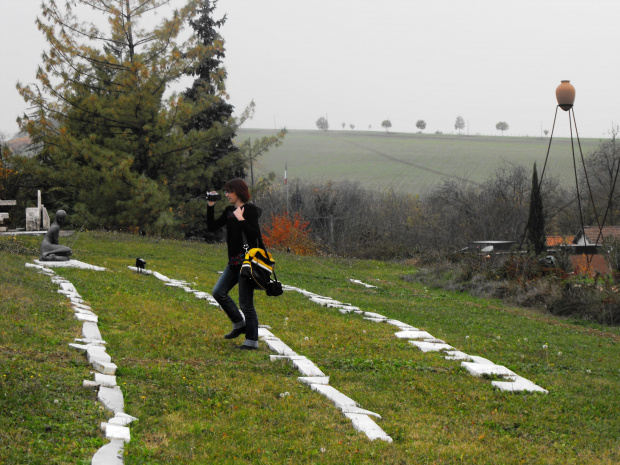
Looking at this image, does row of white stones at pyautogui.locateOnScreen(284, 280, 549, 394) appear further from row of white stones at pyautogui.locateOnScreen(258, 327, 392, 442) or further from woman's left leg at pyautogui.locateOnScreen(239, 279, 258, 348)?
woman's left leg at pyautogui.locateOnScreen(239, 279, 258, 348)

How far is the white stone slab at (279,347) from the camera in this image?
27.5 ft

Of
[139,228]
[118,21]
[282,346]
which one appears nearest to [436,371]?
[282,346]

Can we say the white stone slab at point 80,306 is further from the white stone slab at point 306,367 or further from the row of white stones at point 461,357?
the row of white stones at point 461,357

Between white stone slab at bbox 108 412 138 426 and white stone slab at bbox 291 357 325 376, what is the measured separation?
2472 millimetres

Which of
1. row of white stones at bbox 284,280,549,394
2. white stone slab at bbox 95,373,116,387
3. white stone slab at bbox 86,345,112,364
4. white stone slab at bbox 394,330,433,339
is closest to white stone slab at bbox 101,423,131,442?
white stone slab at bbox 95,373,116,387

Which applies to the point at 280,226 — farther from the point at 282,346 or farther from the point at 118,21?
the point at 282,346

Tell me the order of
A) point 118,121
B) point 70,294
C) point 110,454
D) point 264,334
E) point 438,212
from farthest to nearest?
1. point 438,212
2. point 118,121
3. point 70,294
4. point 264,334
5. point 110,454

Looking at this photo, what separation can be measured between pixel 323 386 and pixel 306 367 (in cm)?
75

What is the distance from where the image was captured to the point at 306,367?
7.55 m

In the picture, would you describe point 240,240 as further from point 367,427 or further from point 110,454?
point 110,454

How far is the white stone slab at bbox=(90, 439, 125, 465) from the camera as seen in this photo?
4.34 metres

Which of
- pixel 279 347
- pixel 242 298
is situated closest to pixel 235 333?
pixel 279 347

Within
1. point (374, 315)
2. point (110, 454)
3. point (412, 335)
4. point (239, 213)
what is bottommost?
point (374, 315)

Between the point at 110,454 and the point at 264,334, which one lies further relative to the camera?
the point at 264,334
